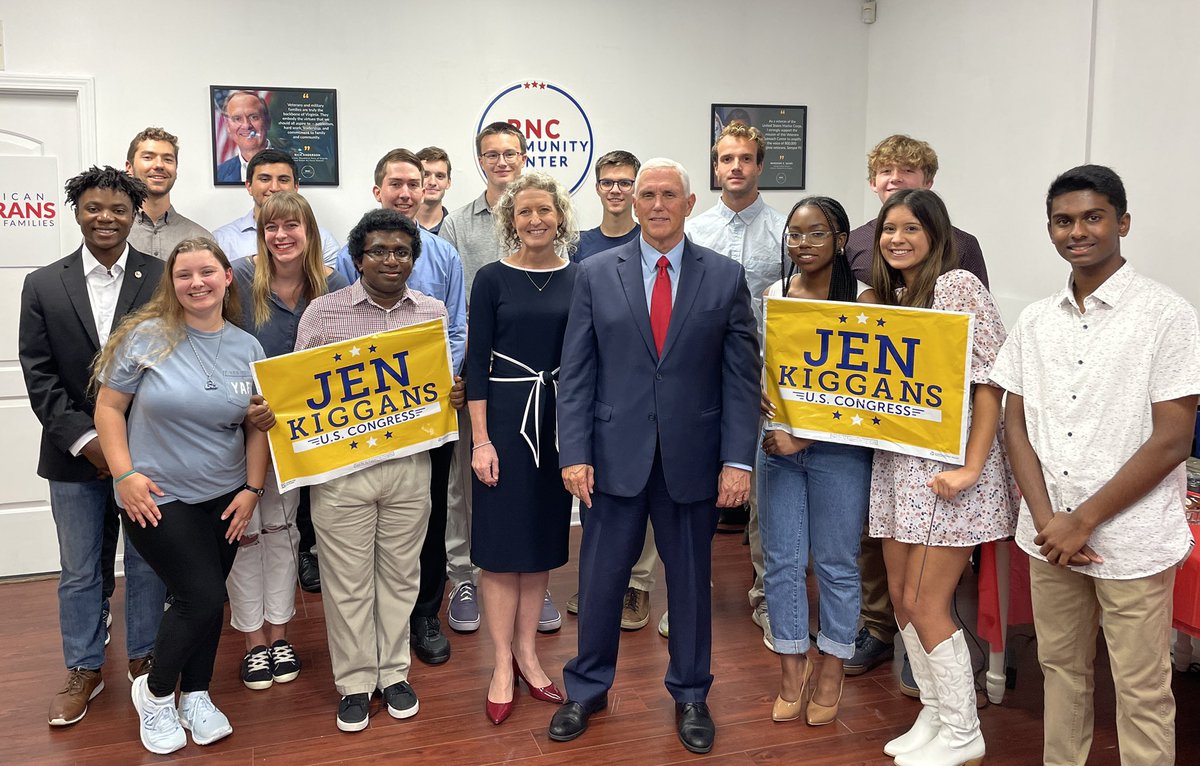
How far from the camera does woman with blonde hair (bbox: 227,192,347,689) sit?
3.29 metres

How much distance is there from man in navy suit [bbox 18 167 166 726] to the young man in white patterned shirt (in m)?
2.80

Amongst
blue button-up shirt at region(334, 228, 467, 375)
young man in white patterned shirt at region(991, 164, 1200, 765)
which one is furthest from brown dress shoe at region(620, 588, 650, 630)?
young man in white patterned shirt at region(991, 164, 1200, 765)

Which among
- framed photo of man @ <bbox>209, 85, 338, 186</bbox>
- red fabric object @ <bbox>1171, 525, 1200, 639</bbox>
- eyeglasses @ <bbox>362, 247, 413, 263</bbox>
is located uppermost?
framed photo of man @ <bbox>209, 85, 338, 186</bbox>

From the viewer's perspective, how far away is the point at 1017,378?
267 centimetres

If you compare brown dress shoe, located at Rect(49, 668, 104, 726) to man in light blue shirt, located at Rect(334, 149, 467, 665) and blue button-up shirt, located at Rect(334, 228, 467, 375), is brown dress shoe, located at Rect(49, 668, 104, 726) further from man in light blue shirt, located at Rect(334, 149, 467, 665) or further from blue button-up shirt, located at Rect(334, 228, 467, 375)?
blue button-up shirt, located at Rect(334, 228, 467, 375)

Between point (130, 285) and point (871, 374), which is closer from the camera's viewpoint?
point (871, 374)

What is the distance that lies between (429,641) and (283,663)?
0.53m

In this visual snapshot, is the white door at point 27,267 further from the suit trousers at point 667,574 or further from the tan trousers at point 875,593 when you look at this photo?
the tan trousers at point 875,593

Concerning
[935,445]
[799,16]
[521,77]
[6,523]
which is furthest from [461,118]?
[935,445]

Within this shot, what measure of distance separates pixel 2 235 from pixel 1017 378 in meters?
4.54

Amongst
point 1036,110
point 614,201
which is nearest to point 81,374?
point 614,201

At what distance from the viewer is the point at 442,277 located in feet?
12.5

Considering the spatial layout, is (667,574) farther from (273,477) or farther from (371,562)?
(273,477)

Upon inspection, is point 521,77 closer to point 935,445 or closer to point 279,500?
point 279,500
